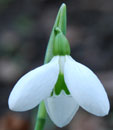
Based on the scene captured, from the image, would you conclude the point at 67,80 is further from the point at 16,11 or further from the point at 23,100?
the point at 16,11

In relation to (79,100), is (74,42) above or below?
below

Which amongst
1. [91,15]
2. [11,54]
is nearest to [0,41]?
[11,54]

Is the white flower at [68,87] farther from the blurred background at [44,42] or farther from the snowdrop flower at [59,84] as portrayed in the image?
the blurred background at [44,42]

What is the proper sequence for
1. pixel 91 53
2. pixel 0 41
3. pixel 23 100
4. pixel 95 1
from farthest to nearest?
1. pixel 95 1
2. pixel 0 41
3. pixel 91 53
4. pixel 23 100

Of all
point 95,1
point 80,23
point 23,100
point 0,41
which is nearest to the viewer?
point 23,100

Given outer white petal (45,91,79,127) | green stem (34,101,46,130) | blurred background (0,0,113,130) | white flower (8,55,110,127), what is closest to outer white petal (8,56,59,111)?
white flower (8,55,110,127)

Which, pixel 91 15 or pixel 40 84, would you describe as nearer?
pixel 40 84

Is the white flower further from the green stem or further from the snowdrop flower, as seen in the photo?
the green stem

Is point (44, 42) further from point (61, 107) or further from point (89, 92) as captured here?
point (89, 92)
